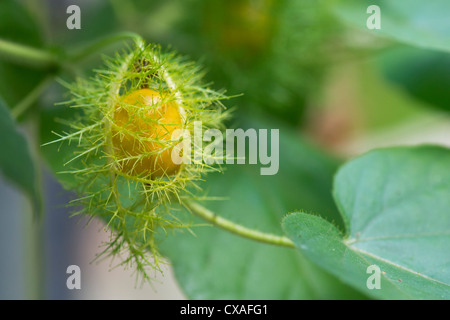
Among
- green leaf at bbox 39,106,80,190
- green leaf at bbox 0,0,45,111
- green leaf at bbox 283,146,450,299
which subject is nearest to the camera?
green leaf at bbox 283,146,450,299

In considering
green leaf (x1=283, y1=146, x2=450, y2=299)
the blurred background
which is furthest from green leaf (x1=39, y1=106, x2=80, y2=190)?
green leaf (x1=283, y1=146, x2=450, y2=299)

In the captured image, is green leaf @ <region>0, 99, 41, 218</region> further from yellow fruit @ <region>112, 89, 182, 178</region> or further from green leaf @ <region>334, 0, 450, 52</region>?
green leaf @ <region>334, 0, 450, 52</region>

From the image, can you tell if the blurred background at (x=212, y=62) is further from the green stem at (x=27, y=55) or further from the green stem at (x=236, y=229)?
the green stem at (x=236, y=229)

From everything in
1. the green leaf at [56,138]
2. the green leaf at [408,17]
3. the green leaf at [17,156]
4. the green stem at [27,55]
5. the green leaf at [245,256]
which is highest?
the green leaf at [408,17]

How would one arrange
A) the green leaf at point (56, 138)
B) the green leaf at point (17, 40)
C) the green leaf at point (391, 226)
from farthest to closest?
1. the green leaf at point (17, 40)
2. the green leaf at point (56, 138)
3. the green leaf at point (391, 226)

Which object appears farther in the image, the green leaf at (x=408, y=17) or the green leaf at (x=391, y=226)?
the green leaf at (x=408, y=17)

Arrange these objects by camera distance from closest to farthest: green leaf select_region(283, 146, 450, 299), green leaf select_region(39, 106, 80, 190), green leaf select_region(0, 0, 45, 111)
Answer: green leaf select_region(283, 146, 450, 299)
green leaf select_region(39, 106, 80, 190)
green leaf select_region(0, 0, 45, 111)

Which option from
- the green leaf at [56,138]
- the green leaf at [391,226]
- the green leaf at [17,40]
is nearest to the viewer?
the green leaf at [391,226]

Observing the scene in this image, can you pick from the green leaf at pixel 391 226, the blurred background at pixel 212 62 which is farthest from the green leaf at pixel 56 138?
the green leaf at pixel 391 226
